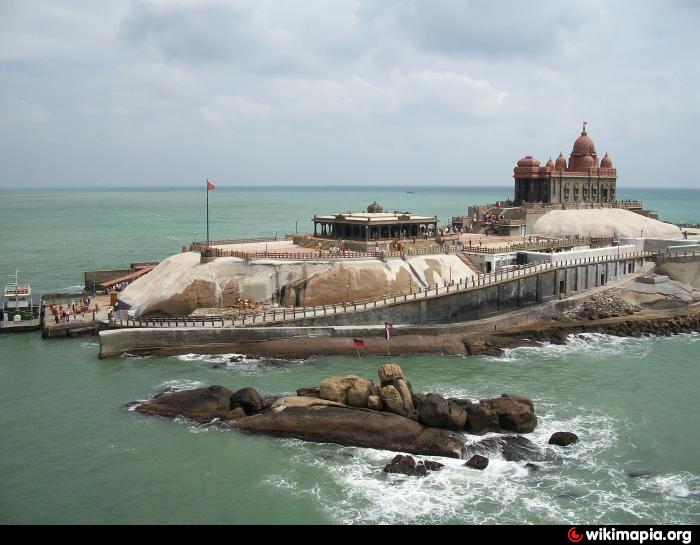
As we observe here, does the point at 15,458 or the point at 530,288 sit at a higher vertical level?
the point at 530,288

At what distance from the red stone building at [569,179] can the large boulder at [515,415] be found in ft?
168

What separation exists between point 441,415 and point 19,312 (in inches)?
1246

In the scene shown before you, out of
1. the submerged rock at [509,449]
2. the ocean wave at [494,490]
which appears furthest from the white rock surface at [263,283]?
the submerged rock at [509,449]

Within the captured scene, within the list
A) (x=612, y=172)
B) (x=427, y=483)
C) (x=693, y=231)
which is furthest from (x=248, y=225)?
(x=427, y=483)

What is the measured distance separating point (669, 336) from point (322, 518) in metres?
33.6

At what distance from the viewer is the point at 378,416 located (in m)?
29.0

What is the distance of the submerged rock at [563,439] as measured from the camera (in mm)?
28062

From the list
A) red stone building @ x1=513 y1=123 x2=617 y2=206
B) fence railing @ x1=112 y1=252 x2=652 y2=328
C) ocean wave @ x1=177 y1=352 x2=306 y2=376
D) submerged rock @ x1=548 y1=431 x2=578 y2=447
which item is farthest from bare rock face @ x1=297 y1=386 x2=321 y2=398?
red stone building @ x1=513 y1=123 x2=617 y2=206

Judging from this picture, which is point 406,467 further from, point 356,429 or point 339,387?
point 339,387

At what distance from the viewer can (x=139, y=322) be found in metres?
43.2

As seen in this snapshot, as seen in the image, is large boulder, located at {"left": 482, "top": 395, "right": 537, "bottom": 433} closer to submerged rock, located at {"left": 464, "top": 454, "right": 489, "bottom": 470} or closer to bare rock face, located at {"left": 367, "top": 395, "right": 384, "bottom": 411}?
submerged rock, located at {"left": 464, "top": 454, "right": 489, "bottom": 470}

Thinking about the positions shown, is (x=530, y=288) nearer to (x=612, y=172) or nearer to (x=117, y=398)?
(x=117, y=398)

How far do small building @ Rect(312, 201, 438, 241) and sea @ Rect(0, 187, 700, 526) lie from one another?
14.1 metres

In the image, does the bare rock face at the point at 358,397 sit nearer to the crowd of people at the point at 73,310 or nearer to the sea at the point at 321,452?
the sea at the point at 321,452
